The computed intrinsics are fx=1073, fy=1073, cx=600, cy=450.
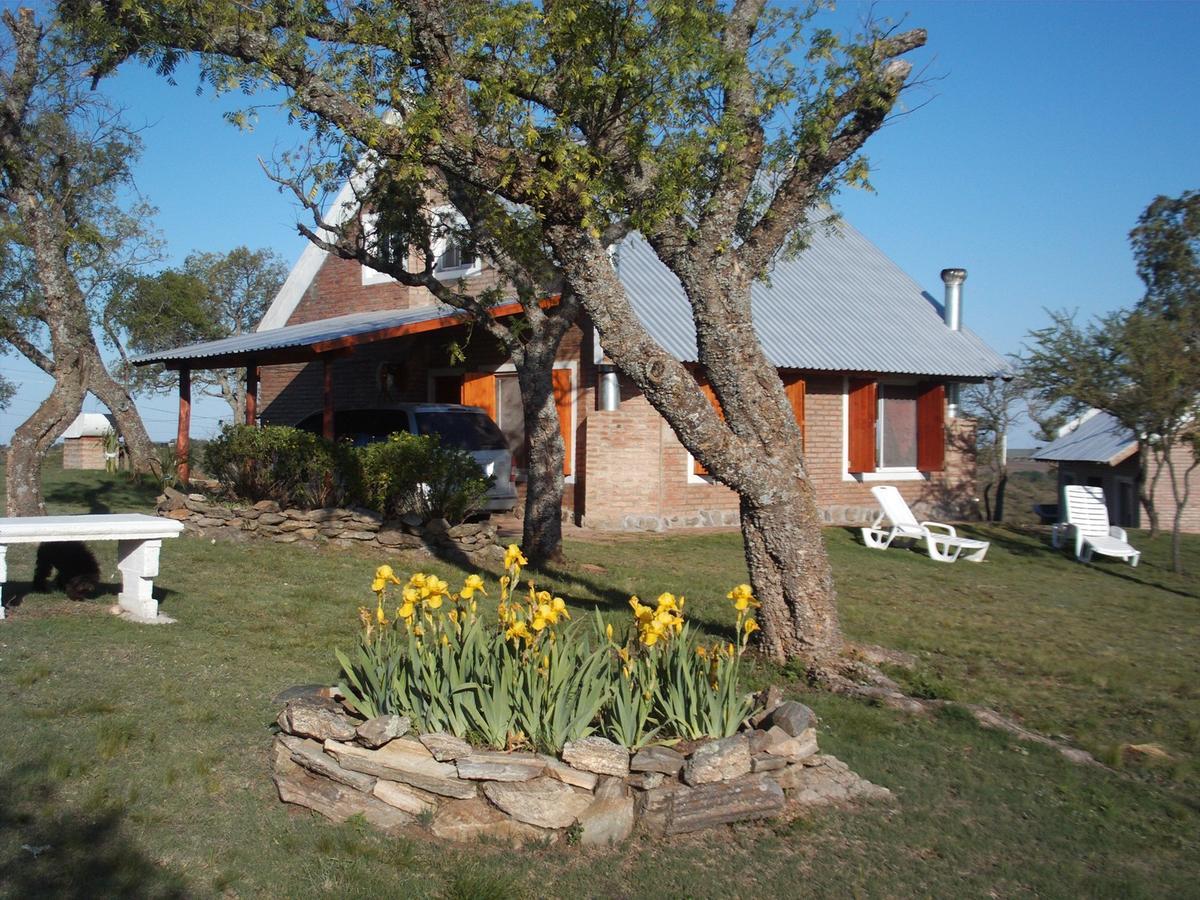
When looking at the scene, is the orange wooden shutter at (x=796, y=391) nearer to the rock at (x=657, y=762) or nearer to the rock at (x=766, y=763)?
the rock at (x=766, y=763)

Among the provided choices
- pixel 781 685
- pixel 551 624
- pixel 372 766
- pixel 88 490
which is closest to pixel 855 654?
pixel 781 685

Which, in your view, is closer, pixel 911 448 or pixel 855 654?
pixel 855 654

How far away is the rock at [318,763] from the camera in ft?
16.4

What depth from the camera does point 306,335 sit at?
54.2 ft

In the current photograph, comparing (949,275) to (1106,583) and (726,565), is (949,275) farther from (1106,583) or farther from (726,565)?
(726,565)

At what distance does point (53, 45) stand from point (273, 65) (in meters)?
6.12

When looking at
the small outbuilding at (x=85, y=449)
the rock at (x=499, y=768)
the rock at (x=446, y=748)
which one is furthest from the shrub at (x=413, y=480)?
the small outbuilding at (x=85, y=449)

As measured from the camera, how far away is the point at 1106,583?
1390 centimetres

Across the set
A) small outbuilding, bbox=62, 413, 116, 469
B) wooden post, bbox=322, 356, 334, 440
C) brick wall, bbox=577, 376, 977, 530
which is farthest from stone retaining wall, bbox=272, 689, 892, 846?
small outbuilding, bbox=62, 413, 116, 469

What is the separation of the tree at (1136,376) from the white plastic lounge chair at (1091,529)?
0.71 m

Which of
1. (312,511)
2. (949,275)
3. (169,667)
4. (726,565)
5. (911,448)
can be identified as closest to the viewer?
(169,667)

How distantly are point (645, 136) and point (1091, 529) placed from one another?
35.8 feet

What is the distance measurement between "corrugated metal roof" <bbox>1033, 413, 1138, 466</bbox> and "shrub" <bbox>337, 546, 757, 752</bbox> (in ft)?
79.2

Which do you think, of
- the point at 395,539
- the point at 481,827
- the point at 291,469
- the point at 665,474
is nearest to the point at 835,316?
the point at 665,474
